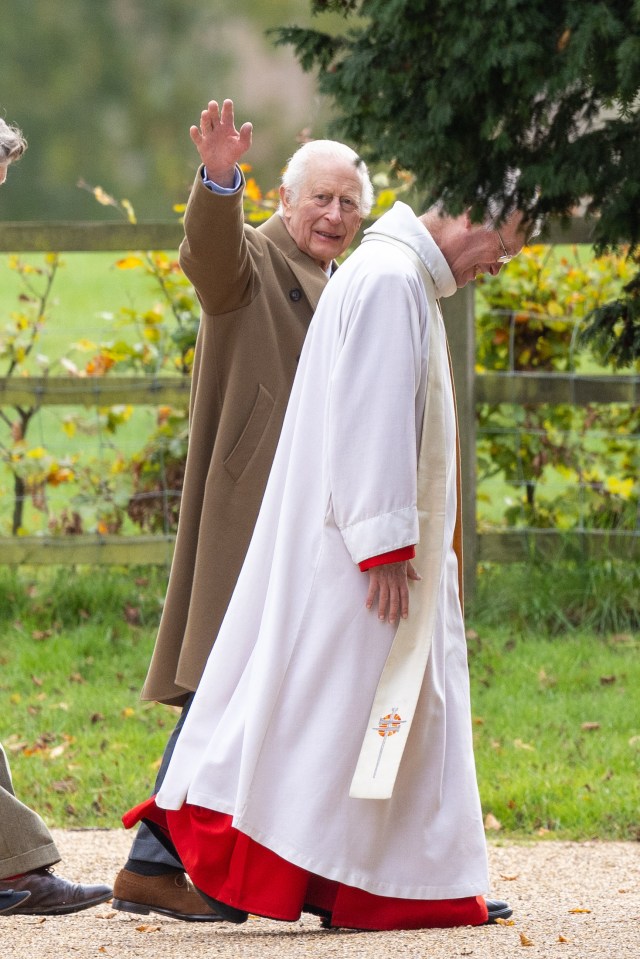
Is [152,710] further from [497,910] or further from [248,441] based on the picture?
[497,910]

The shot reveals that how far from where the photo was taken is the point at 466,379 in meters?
5.54

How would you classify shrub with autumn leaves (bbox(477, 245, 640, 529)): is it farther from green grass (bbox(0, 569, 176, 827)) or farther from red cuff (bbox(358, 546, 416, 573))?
red cuff (bbox(358, 546, 416, 573))

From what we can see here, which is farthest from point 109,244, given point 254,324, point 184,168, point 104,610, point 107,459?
point 184,168

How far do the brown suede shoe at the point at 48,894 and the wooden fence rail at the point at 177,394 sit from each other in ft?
8.97

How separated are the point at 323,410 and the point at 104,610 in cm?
313

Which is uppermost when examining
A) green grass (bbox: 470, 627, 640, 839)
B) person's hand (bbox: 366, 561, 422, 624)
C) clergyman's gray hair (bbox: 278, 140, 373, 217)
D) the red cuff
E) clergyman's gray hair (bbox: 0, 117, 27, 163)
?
clergyman's gray hair (bbox: 278, 140, 373, 217)

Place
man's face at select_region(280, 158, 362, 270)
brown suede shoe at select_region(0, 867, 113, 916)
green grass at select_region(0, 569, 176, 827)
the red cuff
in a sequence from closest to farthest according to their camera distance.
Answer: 1. the red cuff
2. brown suede shoe at select_region(0, 867, 113, 916)
3. man's face at select_region(280, 158, 362, 270)
4. green grass at select_region(0, 569, 176, 827)

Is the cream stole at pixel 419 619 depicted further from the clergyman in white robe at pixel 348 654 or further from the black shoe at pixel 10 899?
the black shoe at pixel 10 899

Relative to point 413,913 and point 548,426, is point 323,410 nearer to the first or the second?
point 413,913

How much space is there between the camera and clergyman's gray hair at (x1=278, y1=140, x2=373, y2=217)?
3375 mm

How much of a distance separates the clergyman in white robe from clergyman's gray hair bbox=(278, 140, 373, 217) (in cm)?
52

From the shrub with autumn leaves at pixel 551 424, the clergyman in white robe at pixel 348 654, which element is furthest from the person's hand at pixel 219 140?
the shrub with autumn leaves at pixel 551 424

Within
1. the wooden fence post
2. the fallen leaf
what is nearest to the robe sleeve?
the fallen leaf

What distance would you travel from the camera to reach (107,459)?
6.06 meters
